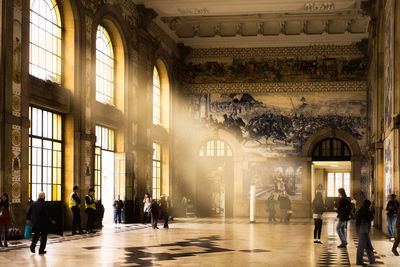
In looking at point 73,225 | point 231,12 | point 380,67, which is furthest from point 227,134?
point 73,225

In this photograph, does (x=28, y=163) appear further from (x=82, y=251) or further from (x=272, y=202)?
(x=272, y=202)

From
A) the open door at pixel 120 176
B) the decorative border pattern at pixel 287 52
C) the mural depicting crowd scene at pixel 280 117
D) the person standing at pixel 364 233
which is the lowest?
the person standing at pixel 364 233

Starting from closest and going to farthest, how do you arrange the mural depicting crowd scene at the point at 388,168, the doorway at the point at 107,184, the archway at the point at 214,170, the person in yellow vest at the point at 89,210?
the mural depicting crowd scene at the point at 388,168
the person in yellow vest at the point at 89,210
the doorway at the point at 107,184
the archway at the point at 214,170

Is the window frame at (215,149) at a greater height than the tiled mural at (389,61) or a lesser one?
lesser

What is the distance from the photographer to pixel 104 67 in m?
23.7

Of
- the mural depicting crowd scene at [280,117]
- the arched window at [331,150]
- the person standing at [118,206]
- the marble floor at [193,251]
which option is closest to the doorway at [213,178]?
the mural depicting crowd scene at [280,117]

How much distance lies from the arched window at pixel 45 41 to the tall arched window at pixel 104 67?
3239 mm

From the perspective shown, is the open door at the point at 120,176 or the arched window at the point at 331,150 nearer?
the open door at the point at 120,176

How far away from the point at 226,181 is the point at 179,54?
23.4 ft

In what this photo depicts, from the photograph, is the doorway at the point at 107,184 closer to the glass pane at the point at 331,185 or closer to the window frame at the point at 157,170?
the window frame at the point at 157,170

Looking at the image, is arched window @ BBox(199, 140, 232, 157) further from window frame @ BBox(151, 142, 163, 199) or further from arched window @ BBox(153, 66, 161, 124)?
arched window @ BBox(153, 66, 161, 124)

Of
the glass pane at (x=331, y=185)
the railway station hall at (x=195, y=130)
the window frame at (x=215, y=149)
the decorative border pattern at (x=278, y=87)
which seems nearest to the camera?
the railway station hall at (x=195, y=130)

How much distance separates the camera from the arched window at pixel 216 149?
1297 inches

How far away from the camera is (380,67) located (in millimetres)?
23438
